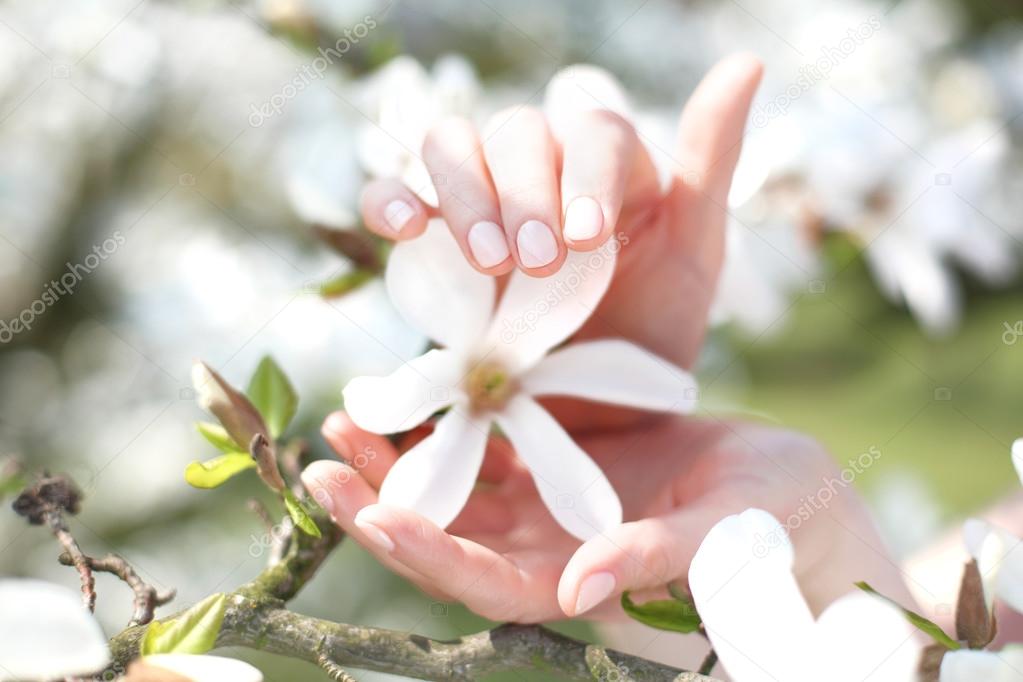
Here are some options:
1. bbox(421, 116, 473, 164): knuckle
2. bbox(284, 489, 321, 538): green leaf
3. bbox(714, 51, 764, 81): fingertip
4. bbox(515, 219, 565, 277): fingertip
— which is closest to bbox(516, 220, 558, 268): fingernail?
bbox(515, 219, 565, 277): fingertip

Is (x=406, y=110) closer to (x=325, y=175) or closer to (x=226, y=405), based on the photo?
(x=325, y=175)

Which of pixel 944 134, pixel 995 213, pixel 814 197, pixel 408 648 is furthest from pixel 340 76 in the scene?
pixel 995 213

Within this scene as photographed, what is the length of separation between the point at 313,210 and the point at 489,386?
0.27 metres

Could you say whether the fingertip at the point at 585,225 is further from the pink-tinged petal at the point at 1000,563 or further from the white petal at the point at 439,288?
the pink-tinged petal at the point at 1000,563

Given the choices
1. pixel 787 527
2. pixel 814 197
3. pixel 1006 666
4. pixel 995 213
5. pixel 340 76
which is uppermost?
pixel 995 213

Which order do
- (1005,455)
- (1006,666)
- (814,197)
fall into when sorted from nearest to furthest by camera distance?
(1006,666) → (814,197) → (1005,455)

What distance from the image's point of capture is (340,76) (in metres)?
1.21

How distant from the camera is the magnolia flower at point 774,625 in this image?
0.45 m

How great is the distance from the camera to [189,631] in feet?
1.45

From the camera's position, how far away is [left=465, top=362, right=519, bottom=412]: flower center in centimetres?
67

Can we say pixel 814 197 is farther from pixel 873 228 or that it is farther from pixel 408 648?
pixel 408 648

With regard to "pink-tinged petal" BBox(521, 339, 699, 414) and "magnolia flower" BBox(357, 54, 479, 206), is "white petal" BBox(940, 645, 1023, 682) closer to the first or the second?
"pink-tinged petal" BBox(521, 339, 699, 414)

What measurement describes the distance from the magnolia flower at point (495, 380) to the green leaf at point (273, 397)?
0.07 metres

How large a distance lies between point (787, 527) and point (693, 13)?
162 cm
